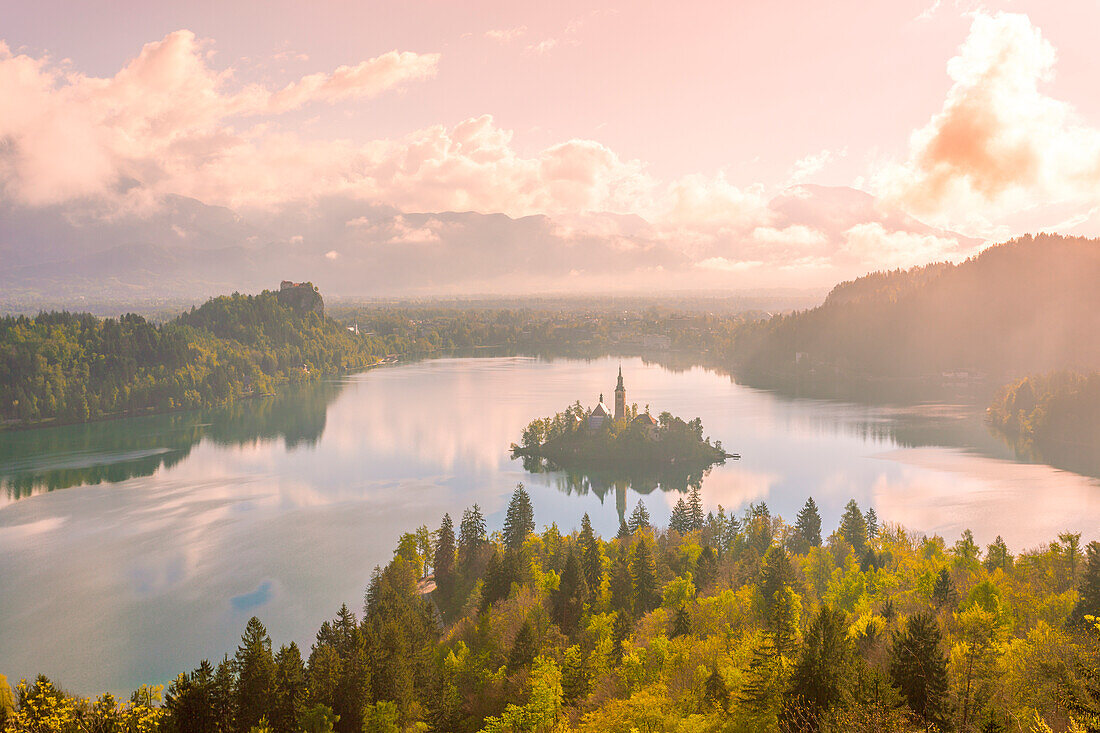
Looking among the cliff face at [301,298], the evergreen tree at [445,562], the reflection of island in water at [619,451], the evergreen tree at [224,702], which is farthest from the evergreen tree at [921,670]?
the cliff face at [301,298]

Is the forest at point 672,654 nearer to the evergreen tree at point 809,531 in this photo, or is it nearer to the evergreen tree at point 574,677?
the evergreen tree at point 574,677

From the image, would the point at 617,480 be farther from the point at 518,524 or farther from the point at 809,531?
the point at 809,531

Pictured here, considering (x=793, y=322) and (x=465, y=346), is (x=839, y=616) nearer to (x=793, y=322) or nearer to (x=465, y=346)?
(x=793, y=322)

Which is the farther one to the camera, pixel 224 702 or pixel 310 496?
pixel 310 496

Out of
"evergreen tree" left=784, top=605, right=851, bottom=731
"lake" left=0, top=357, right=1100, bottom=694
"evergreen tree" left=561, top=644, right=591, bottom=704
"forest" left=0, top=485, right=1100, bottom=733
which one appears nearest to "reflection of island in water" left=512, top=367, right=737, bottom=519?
"lake" left=0, top=357, right=1100, bottom=694

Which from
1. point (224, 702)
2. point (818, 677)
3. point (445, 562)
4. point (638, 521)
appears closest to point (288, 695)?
point (224, 702)

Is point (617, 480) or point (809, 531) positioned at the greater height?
point (809, 531)

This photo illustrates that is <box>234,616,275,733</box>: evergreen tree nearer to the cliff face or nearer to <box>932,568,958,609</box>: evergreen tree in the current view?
<box>932,568,958,609</box>: evergreen tree
